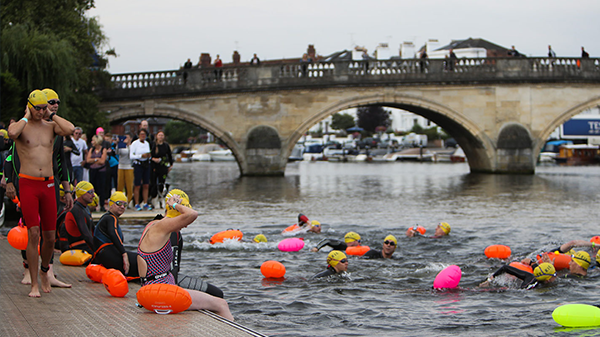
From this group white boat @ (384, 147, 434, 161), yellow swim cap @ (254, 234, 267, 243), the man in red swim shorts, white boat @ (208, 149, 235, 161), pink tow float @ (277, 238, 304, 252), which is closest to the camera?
the man in red swim shorts

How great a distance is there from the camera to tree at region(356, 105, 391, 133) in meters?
95.2

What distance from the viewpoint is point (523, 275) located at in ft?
27.9

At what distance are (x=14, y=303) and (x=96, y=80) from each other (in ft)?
85.9

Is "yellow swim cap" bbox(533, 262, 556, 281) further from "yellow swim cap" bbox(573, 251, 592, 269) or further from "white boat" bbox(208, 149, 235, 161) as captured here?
"white boat" bbox(208, 149, 235, 161)

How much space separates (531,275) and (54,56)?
1963 cm

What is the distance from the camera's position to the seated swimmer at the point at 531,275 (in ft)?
27.9

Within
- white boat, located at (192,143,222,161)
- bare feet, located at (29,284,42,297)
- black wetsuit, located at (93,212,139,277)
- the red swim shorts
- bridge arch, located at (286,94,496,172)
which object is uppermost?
bridge arch, located at (286,94,496,172)

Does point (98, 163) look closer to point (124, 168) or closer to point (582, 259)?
point (124, 168)

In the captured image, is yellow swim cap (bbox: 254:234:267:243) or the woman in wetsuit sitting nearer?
the woman in wetsuit sitting

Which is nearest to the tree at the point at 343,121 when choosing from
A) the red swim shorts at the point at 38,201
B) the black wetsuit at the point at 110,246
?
the black wetsuit at the point at 110,246

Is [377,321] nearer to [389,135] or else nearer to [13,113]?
[13,113]

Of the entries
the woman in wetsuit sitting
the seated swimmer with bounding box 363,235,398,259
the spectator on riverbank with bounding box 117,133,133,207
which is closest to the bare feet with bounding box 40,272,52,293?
the woman in wetsuit sitting

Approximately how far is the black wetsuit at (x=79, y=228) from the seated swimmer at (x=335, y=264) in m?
2.89

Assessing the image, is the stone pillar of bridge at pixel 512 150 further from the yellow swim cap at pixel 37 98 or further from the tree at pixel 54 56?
the yellow swim cap at pixel 37 98
